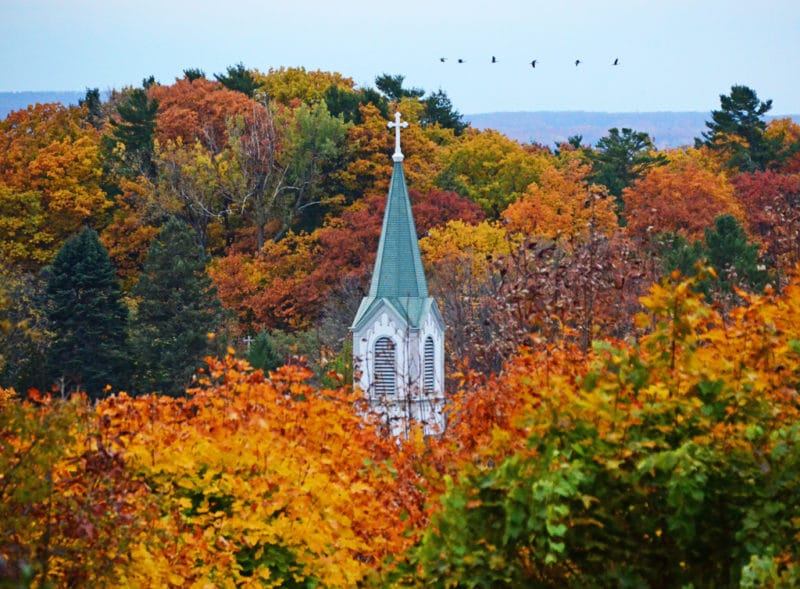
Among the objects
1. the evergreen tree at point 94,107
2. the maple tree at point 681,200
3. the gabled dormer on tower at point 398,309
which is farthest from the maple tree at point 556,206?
the evergreen tree at point 94,107

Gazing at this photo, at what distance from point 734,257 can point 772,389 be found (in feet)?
98.1

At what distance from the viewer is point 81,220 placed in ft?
197

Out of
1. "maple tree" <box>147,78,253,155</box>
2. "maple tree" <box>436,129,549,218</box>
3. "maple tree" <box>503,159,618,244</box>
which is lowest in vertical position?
"maple tree" <box>503,159,618,244</box>

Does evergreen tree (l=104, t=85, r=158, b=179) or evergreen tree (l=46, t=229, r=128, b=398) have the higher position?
evergreen tree (l=104, t=85, r=158, b=179)

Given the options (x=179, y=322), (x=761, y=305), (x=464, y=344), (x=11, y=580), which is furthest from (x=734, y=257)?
(x=11, y=580)

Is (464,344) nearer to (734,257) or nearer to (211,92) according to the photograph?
(734,257)

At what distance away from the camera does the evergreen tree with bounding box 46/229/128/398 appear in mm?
45156

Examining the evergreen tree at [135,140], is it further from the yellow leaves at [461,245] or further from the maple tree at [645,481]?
the maple tree at [645,481]

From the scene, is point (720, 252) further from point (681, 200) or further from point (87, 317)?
point (87, 317)

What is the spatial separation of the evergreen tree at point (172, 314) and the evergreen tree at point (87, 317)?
25.6 inches

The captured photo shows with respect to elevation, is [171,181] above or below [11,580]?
above

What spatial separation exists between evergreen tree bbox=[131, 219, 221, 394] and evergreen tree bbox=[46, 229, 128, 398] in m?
0.65

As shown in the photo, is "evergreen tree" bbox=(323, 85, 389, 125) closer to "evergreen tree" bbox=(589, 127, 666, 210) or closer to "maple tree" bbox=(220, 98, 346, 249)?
"maple tree" bbox=(220, 98, 346, 249)

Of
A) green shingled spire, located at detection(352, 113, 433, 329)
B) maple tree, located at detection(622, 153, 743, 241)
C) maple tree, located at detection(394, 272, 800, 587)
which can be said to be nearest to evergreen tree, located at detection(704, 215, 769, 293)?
green shingled spire, located at detection(352, 113, 433, 329)
